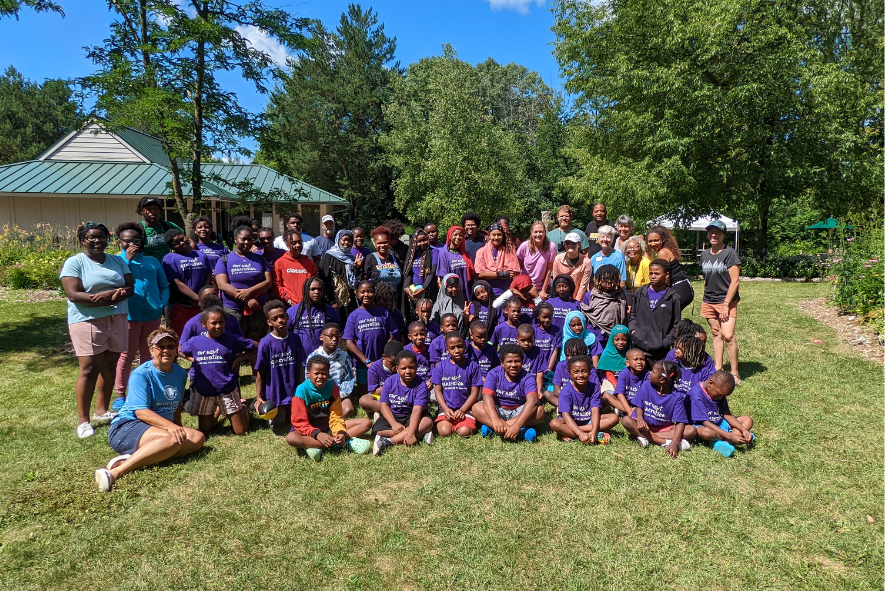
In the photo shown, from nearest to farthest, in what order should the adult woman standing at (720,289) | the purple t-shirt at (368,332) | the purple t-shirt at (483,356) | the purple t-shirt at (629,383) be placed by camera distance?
the purple t-shirt at (629,383) → the purple t-shirt at (483,356) → the purple t-shirt at (368,332) → the adult woman standing at (720,289)

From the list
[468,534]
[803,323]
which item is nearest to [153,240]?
[468,534]

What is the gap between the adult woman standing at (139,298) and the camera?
5.50 m

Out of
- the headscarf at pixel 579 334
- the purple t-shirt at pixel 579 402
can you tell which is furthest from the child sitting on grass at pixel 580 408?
the headscarf at pixel 579 334

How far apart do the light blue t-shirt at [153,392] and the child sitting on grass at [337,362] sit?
1.20 m

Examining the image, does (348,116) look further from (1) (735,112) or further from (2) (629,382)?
(2) (629,382)

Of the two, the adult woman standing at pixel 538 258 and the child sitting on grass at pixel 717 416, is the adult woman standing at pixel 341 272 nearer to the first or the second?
the adult woman standing at pixel 538 258

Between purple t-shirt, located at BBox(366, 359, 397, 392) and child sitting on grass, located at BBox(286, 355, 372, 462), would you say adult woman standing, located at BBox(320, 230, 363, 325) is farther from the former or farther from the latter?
child sitting on grass, located at BBox(286, 355, 372, 462)

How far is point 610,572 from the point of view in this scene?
121 inches

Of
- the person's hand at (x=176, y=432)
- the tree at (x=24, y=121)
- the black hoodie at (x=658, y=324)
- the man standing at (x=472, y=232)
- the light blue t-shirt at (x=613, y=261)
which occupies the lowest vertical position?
the person's hand at (x=176, y=432)

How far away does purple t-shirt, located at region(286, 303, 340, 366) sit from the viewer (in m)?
5.57

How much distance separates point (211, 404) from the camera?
5.03m

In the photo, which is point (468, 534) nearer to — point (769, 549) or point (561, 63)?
point (769, 549)

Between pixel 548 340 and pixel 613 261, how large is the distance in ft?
4.07

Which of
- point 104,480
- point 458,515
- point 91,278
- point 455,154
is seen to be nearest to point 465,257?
point 458,515
